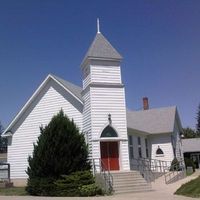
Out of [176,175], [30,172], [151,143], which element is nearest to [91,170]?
[30,172]

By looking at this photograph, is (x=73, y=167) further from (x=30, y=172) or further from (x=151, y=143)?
(x=151, y=143)

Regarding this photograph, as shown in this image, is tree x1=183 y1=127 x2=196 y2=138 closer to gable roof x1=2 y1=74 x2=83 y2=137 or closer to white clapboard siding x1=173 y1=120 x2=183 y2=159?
white clapboard siding x1=173 y1=120 x2=183 y2=159

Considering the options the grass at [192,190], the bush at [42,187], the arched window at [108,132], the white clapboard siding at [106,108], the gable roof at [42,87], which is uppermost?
the gable roof at [42,87]

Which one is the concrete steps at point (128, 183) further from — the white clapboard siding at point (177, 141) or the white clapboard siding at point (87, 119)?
the white clapboard siding at point (177, 141)

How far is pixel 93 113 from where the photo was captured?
26156mm

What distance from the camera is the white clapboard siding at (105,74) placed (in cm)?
2708

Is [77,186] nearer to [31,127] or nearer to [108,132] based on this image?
[108,132]

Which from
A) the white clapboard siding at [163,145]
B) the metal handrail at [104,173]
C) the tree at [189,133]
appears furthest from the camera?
the tree at [189,133]

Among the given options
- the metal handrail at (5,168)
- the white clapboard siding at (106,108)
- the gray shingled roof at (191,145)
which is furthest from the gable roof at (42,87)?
the gray shingled roof at (191,145)

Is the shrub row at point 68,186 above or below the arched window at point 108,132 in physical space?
below

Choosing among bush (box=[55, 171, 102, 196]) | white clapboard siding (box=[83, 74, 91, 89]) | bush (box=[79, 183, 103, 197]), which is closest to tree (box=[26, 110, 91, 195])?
bush (box=[55, 171, 102, 196])

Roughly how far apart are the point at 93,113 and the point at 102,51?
189 inches

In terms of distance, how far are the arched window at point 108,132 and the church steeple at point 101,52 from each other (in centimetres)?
497

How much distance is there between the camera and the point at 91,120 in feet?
85.5
